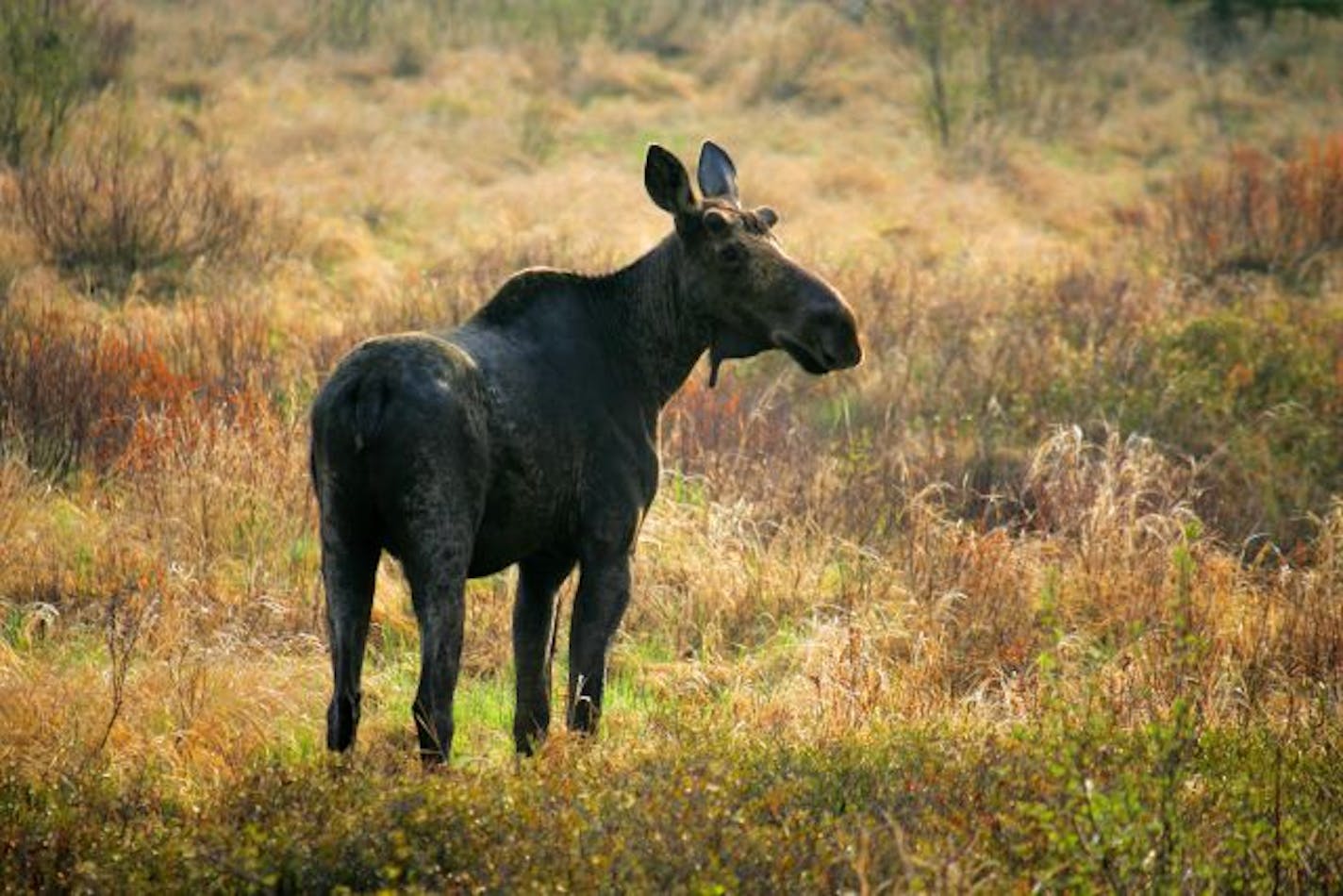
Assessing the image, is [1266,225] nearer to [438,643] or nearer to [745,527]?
[745,527]

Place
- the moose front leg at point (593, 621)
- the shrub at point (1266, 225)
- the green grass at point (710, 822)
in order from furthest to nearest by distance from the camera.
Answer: the shrub at point (1266, 225)
the moose front leg at point (593, 621)
the green grass at point (710, 822)

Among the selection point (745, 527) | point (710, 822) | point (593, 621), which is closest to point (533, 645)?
point (593, 621)

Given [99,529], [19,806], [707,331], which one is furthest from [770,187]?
[19,806]

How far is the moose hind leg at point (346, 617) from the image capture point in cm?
496

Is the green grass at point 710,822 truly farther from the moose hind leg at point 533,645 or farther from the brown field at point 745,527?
the moose hind leg at point 533,645

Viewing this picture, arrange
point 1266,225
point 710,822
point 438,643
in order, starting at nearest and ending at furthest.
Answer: point 710,822, point 438,643, point 1266,225

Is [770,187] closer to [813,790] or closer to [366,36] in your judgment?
[366,36]

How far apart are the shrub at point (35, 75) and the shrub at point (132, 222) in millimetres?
1596

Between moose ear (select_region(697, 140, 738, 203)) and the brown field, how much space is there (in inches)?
74.8

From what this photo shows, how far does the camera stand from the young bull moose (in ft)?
15.8

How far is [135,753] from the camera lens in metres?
5.68

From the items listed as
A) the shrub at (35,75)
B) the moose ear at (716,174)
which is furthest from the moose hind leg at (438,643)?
the shrub at (35,75)

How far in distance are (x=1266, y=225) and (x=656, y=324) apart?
11.2m

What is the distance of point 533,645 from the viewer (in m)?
5.76
